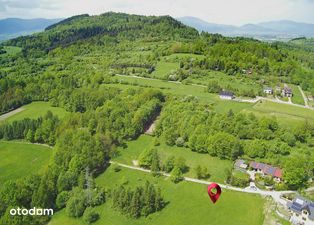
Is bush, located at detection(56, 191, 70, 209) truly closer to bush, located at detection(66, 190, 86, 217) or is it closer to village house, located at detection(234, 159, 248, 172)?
bush, located at detection(66, 190, 86, 217)

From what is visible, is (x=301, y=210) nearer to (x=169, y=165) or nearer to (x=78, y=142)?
(x=169, y=165)

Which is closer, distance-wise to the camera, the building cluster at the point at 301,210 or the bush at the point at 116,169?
the building cluster at the point at 301,210

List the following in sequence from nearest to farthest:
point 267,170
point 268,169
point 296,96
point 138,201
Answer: point 138,201 < point 267,170 < point 268,169 < point 296,96

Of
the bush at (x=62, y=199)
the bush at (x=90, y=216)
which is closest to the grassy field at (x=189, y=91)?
the bush at (x=90, y=216)

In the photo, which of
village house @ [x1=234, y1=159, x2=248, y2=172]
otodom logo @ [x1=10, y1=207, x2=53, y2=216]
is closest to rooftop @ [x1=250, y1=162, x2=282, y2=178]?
village house @ [x1=234, y1=159, x2=248, y2=172]

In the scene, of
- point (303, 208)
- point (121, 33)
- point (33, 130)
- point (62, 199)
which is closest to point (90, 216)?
point (62, 199)

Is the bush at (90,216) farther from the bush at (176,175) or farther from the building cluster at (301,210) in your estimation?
the building cluster at (301,210)

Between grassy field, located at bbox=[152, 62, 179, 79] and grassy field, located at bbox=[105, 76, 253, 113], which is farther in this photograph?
grassy field, located at bbox=[152, 62, 179, 79]
